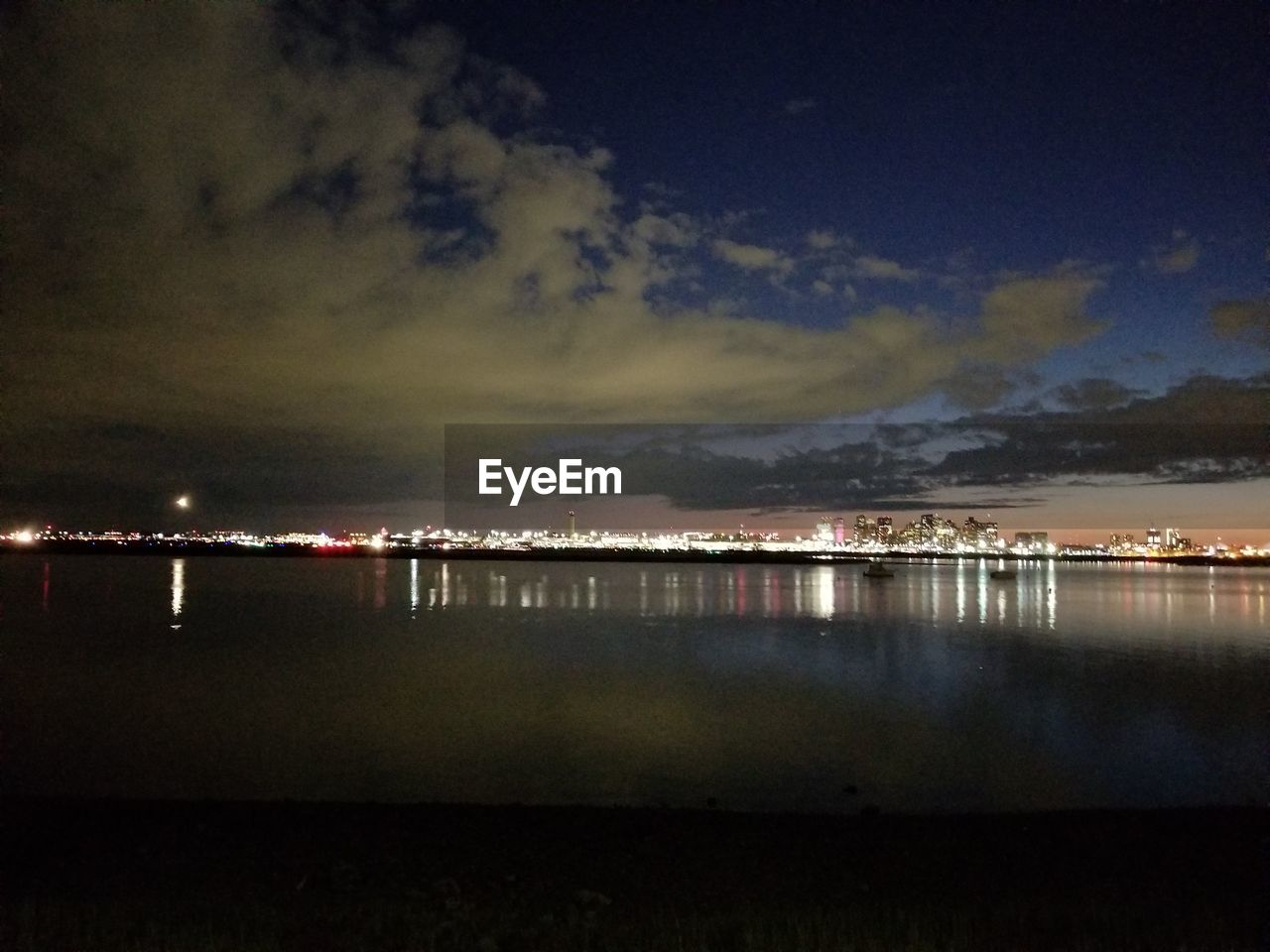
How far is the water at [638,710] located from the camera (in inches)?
→ 544

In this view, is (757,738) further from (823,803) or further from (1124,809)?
(1124,809)

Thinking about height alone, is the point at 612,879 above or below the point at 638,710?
above

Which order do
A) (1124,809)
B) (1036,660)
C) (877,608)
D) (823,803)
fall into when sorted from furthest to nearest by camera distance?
1. (877,608)
2. (1036,660)
3. (823,803)
4. (1124,809)

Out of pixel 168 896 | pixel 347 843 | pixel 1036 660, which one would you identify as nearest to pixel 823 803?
pixel 347 843

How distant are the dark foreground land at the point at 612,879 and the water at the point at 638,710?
2.52m

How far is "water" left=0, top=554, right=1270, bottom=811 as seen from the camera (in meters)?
13.8

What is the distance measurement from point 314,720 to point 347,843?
32.8 feet

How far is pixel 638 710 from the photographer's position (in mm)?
20109

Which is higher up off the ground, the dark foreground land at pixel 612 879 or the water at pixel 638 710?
the dark foreground land at pixel 612 879

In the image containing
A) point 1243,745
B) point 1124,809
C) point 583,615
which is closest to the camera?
point 1124,809

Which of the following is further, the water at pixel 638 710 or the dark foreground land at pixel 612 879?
the water at pixel 638 710

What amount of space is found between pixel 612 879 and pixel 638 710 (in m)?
12.2

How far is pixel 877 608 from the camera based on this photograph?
54250 millimetres

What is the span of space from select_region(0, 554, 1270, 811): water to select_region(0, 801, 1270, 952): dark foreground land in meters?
2.52
